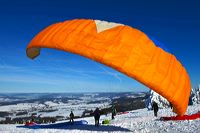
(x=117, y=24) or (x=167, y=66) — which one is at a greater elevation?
(x=117, y=24)

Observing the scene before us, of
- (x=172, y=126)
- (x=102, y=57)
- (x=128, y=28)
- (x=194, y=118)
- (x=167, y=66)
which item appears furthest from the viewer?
(x=194, y=118)

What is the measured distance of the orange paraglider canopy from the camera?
46.0 ft

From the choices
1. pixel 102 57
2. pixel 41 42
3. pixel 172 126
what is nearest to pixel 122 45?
pixel 102 57

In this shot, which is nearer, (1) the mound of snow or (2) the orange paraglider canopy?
(2) the orange paraglider canopy

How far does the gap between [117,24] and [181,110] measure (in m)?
5.19

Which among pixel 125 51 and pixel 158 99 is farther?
pixel 158 99

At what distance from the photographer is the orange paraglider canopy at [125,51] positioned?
1402 centimetres

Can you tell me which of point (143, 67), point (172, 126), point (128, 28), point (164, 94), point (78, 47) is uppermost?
point (128, 28)

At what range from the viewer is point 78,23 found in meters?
16.4

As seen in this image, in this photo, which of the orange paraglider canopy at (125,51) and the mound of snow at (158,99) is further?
the mound of snow at (158,99)

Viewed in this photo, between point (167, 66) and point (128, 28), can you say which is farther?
point (128, 28)

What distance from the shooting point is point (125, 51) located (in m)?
14.4

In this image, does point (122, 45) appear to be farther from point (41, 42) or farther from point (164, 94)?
point (41, 42)

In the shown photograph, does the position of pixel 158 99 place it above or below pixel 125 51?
above
